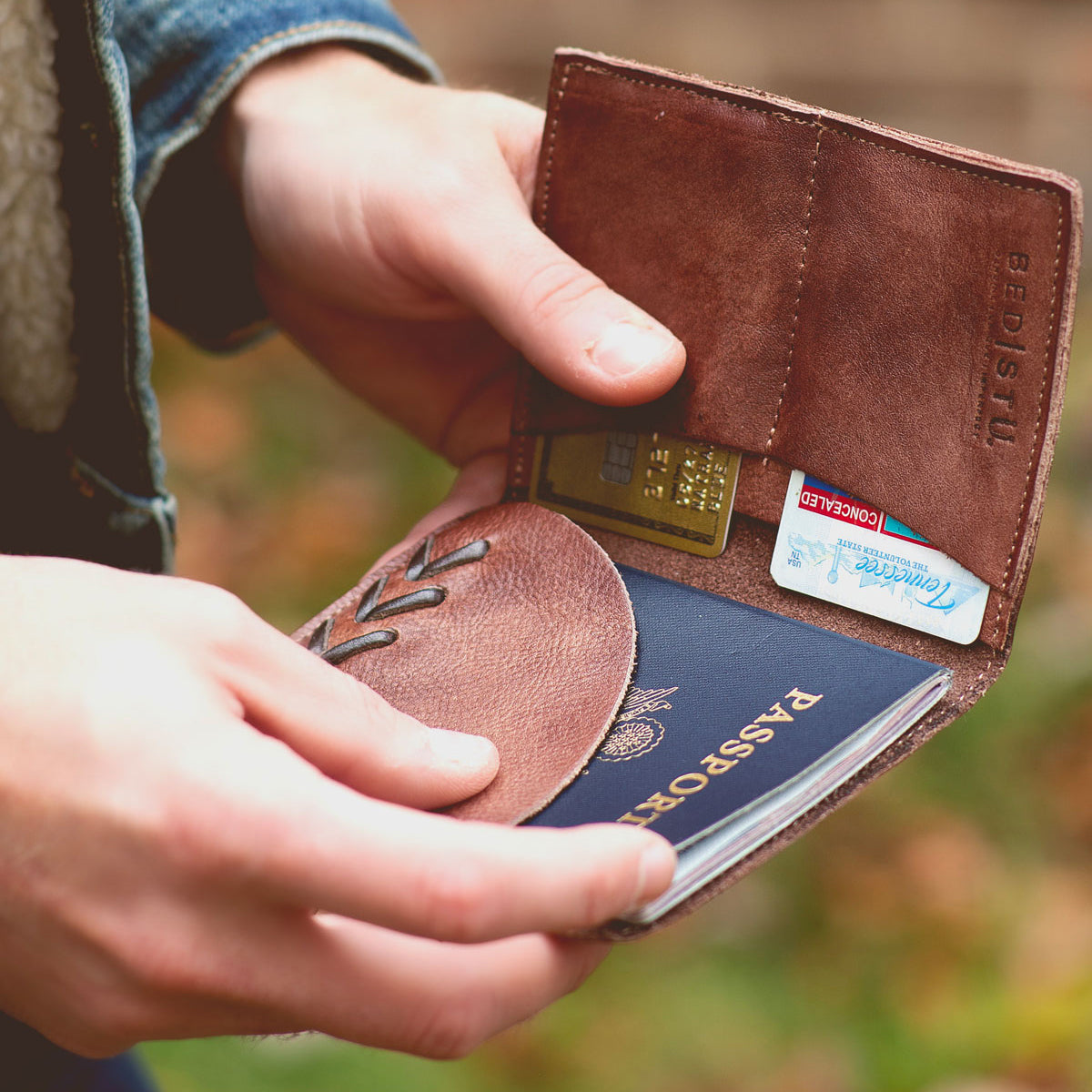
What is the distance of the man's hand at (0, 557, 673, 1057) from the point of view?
25.9 inches

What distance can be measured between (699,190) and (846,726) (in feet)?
1.64

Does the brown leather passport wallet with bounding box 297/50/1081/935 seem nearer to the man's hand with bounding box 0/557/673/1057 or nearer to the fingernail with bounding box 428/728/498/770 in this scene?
the fingernail with bounding box 428/728/498/770

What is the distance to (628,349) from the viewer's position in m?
1.07

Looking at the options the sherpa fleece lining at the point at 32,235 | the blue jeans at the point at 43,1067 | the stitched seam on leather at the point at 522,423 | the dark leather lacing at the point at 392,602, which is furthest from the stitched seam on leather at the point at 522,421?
the blue jeans at the point at 43,1067

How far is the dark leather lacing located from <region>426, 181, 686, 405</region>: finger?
192mm

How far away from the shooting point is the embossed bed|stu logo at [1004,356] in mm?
893

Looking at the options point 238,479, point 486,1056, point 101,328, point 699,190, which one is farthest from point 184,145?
point 238,479

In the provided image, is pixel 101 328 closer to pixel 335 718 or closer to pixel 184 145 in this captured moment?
pixel 184 145

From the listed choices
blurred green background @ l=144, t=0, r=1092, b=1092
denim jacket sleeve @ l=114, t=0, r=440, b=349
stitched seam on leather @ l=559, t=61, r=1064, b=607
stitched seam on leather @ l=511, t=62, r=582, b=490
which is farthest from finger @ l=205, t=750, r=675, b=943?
denim jacket sleeve @ l=114, t=0, r=440, b=349

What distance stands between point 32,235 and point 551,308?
1.58 feet

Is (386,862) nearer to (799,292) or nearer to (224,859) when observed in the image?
(224,859)

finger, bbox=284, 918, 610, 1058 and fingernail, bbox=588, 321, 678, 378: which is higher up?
fingernail, bbox=588, 321, 678, 378

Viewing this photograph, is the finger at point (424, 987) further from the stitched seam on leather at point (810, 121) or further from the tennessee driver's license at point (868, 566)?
the stitched seam on leather at point (810, 121)

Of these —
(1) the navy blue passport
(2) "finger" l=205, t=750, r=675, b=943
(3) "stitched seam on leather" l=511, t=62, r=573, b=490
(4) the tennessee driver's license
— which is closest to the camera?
(2) "finger" l=205, t=750, r=675, b=943
